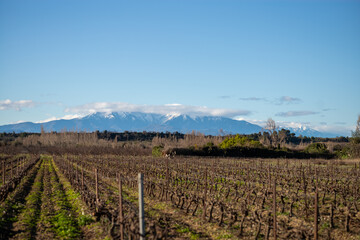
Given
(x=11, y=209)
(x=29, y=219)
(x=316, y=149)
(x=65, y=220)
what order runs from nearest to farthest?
1. (x=65, y=220)
2. (x=29, y=219)
3. (x=11, y=209)
4. (x=316, y=149)

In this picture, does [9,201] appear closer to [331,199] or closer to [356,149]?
[331,199]

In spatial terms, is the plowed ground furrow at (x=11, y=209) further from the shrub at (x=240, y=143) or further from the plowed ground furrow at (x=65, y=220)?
the shrub at (x=240, y=143)

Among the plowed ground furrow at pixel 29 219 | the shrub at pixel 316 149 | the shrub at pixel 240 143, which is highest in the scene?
the shrub at pixel 240 143

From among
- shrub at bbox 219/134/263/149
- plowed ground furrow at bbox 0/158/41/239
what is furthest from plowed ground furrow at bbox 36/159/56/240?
shrub at bbox 219/134/263/149

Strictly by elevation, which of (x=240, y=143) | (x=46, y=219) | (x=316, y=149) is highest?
(x=240, y=143)

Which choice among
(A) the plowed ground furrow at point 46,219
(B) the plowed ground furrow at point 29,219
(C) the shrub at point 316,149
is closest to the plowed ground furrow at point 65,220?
(A) the plowed ground furrow at point 46,219

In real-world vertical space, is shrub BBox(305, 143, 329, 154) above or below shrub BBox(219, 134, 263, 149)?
below

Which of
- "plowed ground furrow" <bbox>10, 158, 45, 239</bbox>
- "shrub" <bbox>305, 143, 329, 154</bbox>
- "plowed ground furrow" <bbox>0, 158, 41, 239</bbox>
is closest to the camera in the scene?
"plowed ground furrow" <bbox>10, 158, 45, 239</bbox>

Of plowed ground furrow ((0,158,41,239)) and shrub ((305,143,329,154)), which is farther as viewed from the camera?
shrub ((305,143,329,154))

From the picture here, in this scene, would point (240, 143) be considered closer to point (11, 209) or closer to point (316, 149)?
point (316, 149)

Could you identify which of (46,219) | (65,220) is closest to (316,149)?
(65,220)

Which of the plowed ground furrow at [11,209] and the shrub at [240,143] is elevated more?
the shrub at [240,143]

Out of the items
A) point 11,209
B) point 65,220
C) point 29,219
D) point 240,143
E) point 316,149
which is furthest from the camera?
point 240,143

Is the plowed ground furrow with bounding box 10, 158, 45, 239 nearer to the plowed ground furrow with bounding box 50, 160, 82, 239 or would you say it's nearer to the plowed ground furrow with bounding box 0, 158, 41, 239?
the plowed ground furrow with bounding box 0, 158, 41, 239
